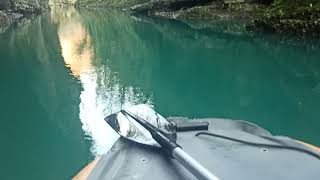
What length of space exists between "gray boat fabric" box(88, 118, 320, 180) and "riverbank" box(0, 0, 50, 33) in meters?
42.3

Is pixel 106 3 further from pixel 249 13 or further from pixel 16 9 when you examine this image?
pixel 249 13

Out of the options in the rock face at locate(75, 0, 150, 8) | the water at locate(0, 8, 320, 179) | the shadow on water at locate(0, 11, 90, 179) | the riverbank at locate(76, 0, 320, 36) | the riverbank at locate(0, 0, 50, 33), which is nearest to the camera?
the shadow on water at locate(0, 11, 90, 179)

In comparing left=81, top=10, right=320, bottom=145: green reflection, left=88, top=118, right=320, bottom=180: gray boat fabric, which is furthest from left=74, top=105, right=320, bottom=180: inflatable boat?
left=81, top=10, right=320, bottom=145: green reflection

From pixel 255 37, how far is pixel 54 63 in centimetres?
981

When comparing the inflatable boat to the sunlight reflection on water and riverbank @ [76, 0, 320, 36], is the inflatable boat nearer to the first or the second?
the sunlight reflection on water

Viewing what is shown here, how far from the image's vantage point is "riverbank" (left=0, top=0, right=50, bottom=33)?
178 ft

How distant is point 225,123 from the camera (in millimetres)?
5363

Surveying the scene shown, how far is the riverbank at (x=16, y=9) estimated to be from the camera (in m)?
54.4

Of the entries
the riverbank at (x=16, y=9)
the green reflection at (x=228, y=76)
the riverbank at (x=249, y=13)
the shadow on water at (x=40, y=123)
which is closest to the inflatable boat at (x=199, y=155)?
the shadow on water at (x=40, y=123)

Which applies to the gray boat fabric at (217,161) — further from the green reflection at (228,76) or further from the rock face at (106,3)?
the rock face at (106,3)

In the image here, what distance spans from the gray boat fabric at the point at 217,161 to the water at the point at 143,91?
16.8 feet

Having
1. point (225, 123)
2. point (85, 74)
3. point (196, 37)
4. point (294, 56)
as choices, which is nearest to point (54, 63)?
point (85, 74)

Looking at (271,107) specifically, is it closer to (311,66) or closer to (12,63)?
(311,66)

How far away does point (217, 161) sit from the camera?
13.9 ft
